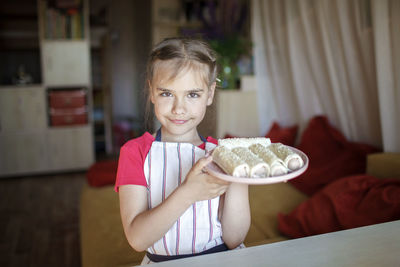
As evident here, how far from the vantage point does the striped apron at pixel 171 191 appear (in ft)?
2.66

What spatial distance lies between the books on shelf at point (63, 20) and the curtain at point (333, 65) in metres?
1.77

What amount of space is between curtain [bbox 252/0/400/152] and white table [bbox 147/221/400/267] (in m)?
0.98

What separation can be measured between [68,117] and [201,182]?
3250 mm

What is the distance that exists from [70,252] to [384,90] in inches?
72.0

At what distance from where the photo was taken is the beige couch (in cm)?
123

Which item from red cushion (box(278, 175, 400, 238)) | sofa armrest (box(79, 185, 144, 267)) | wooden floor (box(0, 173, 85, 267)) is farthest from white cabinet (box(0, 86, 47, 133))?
red cushion (box(278, 175, 400, 238))

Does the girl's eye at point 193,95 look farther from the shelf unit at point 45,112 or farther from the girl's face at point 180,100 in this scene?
the shelf unit at point 45,112

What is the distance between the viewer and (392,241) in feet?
2.30

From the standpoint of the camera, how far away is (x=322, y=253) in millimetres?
663

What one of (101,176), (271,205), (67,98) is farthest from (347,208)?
(67,98)

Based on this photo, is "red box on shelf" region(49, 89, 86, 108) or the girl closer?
the girl

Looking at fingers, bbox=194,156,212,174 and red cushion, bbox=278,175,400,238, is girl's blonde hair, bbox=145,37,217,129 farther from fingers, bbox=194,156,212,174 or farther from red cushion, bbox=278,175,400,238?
red cushion, bbox=278,175,400,238

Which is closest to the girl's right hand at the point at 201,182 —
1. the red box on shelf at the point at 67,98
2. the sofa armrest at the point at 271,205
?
the sofa armrest at the point at 271,205

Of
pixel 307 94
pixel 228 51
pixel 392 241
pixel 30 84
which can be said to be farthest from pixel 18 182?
pixel 392 241
